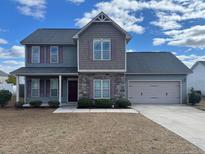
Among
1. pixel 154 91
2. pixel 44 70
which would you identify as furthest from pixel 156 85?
pixel 44 70

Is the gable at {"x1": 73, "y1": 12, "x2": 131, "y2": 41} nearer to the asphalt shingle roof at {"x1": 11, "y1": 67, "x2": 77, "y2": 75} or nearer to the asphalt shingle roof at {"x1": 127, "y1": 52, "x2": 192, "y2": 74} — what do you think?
the asphalt shingle roof at {"x1": 11, "y1": 67, "x2": 77, "y2": 75}

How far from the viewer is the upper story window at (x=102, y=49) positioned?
19.9 meters

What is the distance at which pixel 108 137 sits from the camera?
29.7ft

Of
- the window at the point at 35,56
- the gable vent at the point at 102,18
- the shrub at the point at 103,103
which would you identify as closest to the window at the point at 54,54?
the window at the point at 35,56

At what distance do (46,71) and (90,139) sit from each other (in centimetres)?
1309

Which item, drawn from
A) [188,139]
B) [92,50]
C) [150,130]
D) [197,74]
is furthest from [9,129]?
[197,74]

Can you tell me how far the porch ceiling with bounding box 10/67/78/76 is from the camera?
20.2 metres

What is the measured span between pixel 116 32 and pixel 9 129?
40.4 ft

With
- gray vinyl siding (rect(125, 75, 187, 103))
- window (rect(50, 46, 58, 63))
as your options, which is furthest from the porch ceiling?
→ gray vinyl siding (rect(125, 75, 187, 103))

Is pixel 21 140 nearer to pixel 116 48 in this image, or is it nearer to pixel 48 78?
pixel 116 48

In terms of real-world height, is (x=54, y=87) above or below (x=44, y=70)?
below

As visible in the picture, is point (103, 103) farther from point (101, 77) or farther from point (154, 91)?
point (154, 91)

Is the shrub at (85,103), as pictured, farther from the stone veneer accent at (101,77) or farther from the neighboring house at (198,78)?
the neighboring house at (198,78)

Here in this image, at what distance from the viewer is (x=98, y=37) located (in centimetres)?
1997
